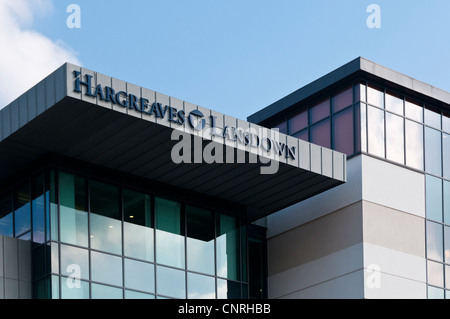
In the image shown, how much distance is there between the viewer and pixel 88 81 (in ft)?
78.9

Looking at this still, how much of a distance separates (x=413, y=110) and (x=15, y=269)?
1573 cm

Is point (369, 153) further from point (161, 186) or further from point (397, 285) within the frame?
point (161, 186)

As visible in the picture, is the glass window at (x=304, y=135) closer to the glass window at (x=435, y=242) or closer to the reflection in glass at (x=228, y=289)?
the glass window at (x=435, y=242)

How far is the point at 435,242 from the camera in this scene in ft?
105

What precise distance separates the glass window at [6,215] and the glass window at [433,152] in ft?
48.1

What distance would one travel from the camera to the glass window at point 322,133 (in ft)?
109

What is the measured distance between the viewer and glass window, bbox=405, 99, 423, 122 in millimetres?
33562

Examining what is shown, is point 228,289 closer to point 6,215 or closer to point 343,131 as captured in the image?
point 343,131

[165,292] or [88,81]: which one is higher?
[88,81]

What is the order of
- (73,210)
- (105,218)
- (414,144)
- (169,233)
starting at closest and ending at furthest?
(73,210), (105,218), (169,233), (414,144)

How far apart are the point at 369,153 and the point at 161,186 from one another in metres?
7.45

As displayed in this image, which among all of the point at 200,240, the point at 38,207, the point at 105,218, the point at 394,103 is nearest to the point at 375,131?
the point at 394,103
